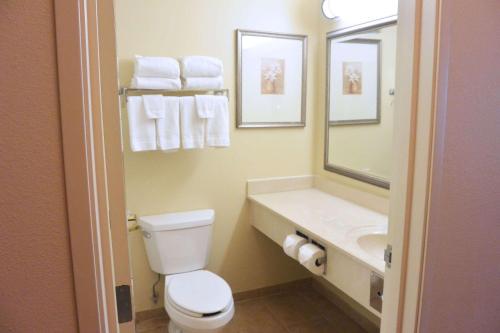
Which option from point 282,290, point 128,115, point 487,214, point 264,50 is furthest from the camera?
point 282,290

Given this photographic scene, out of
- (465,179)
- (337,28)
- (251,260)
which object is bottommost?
(251,260)

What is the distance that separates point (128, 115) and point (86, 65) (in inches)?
64.2

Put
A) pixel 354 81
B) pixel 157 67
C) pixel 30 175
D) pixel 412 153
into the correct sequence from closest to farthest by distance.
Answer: pixel 30 175 < pixel 412 153 < pixel 157 67 < pixel 354 81

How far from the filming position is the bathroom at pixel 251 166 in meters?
0.67

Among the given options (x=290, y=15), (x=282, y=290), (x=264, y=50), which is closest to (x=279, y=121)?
(x=264, y=50)

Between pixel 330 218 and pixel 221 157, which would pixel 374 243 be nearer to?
pixel 330 218

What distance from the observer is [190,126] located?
2395mm

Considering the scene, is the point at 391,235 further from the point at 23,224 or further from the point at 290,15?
the point at 290,15

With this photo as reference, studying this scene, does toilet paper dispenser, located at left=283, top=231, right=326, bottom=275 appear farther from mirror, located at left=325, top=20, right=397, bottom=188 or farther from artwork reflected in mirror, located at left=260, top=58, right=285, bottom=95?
artwork reflected in mirror, located at left=260, top=58, right=285, bottom=95

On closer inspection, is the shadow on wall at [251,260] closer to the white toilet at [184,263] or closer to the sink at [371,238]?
the white toilet at [184,263]

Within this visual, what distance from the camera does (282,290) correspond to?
3.02 m

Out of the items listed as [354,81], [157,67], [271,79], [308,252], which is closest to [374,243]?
[308,252]

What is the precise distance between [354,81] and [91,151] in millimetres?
2155

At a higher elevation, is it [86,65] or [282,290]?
[86,65]
